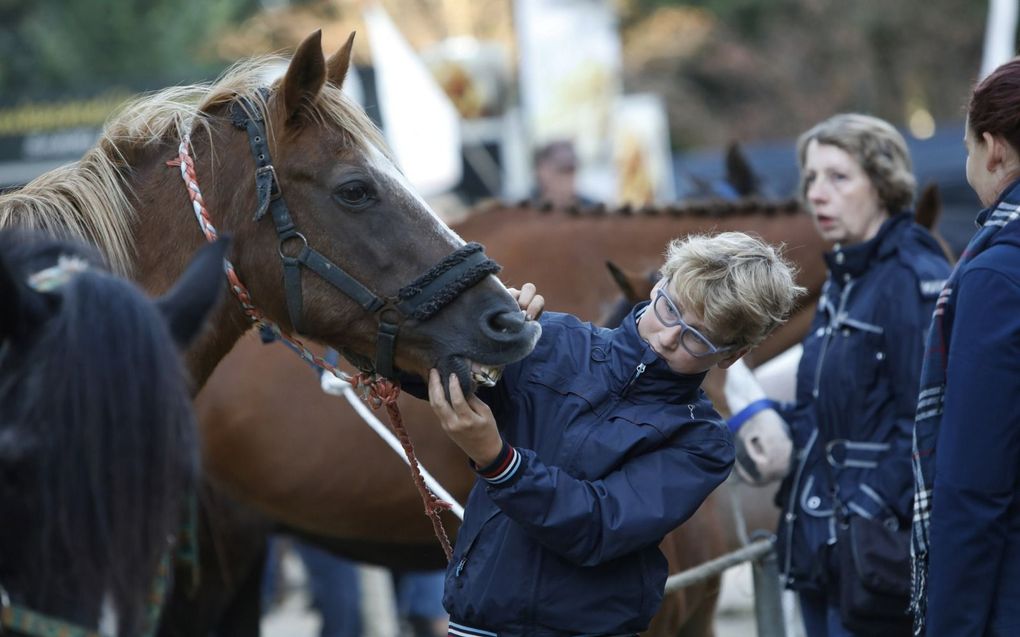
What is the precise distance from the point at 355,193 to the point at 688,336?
84 centimetres

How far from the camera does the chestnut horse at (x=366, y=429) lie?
13.5ft

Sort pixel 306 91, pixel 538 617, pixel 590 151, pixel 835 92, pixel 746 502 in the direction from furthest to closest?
1. pixel 835 92
2. pixel 590 151
3. pixel 746 502
4. pixel 306 91
5. pixel 538 617

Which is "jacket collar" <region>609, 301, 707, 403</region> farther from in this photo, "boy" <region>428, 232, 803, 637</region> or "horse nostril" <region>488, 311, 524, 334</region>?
"horse nostril" <region>488, 311, 524, 334</region>

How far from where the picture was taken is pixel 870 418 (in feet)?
10.4

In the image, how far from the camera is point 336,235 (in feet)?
8.65

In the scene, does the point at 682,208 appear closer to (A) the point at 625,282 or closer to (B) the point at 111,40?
(A) the point at 625,282

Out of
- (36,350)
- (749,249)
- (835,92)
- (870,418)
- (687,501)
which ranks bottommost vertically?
(835,92)

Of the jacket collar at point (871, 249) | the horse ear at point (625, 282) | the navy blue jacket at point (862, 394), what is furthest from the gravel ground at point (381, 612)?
the jacket collar at point (871, 249)

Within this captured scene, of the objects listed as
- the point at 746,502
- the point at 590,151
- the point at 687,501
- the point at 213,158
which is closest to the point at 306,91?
the point at 213,158

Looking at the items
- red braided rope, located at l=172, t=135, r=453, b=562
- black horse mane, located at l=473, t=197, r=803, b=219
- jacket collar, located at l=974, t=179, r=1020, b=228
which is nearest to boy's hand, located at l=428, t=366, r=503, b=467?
red braided rope, located at l=172, t=135, r=453, b=562

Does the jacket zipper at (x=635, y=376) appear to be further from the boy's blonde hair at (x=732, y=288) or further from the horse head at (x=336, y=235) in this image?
the horse head at (x=336, y=235)

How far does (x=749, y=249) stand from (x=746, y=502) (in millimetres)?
1967

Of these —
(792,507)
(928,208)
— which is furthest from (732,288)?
(928,208)

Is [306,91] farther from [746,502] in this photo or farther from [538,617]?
[746,502]
